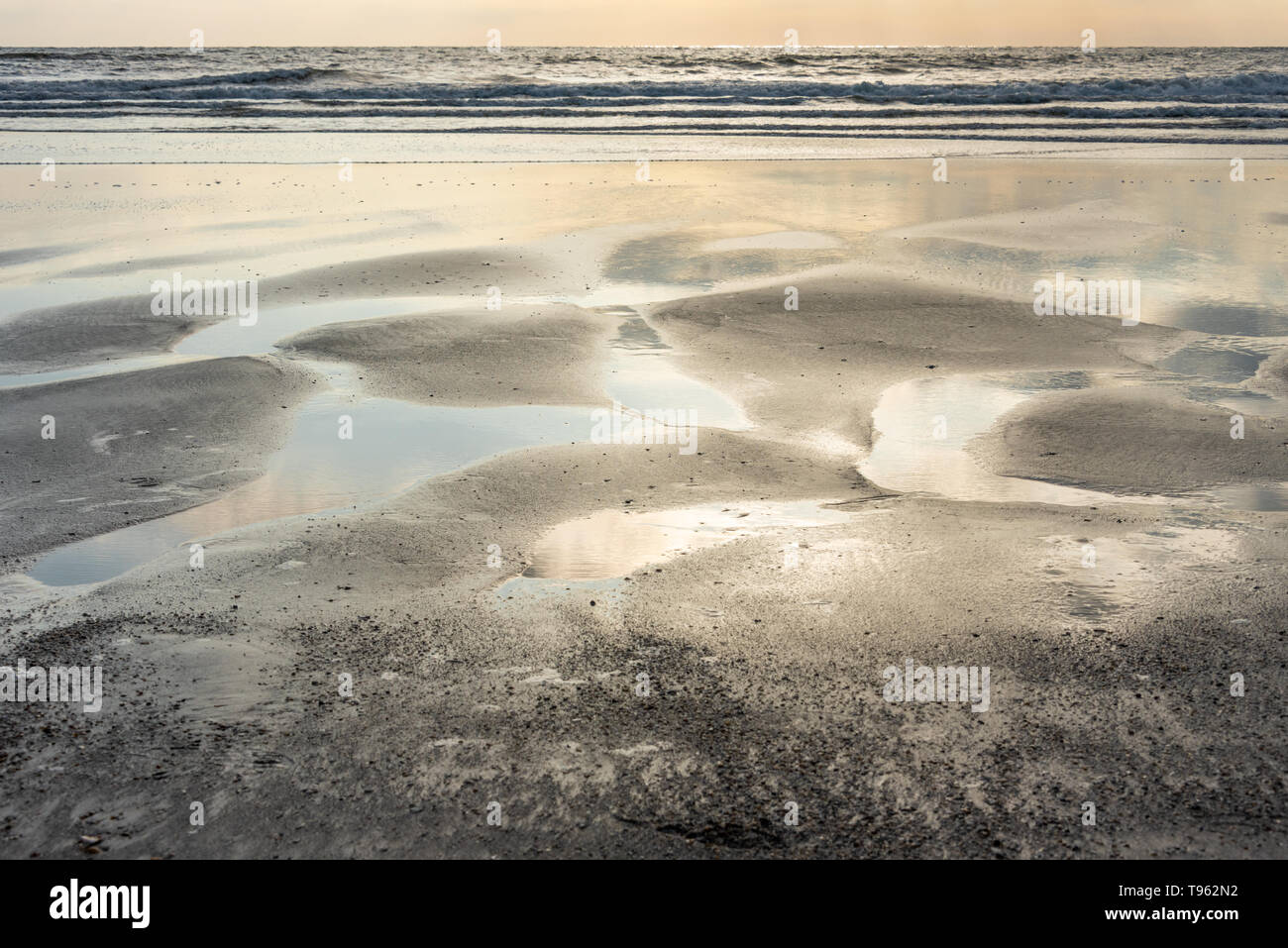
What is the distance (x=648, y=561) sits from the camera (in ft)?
17.0

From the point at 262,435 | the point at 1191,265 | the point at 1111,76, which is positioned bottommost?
the point at 262,435

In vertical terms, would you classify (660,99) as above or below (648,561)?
Answer: above

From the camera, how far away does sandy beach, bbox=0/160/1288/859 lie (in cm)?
348

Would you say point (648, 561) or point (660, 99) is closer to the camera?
point (648, 561)

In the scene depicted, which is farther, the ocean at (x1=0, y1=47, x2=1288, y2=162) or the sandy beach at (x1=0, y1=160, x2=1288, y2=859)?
the ocean at (x1=0, y1=47, x2=1288, y2=162)

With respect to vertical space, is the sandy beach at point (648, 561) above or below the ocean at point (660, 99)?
below

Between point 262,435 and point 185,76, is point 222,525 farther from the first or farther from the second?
point 185,76

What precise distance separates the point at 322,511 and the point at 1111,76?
1550 inches

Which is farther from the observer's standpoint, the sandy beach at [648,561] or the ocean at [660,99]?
the ocean at [660,99]

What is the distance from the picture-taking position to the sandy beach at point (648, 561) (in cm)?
348

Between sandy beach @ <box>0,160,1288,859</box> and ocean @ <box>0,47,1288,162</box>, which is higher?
ocean @ <box>0,47,1288,162</box>

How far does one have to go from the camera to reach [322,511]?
5766 millimetres
